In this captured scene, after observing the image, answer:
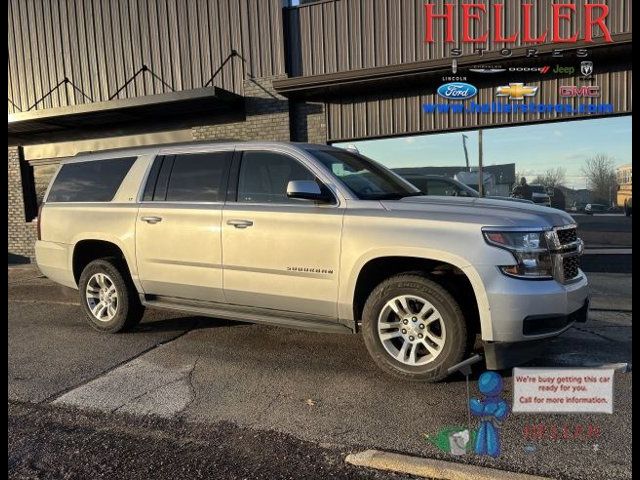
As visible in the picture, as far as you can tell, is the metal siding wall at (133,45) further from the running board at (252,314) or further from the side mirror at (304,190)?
the side mirror at (304,190)

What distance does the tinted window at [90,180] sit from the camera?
5.54 meters

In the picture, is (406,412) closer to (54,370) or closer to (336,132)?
(54,370)

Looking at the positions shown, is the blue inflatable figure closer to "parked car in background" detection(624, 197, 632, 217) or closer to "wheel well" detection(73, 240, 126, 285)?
"wheel well" detection(73, 240, 126, 285)

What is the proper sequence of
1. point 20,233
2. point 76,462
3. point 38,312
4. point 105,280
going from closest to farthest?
1. point 76,462
2. point 105,280
3. point 38,312
4. point 20,233

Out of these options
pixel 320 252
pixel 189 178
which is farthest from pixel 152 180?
pixel 320 252

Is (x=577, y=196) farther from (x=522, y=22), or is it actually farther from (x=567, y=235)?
(x=567, y=235)

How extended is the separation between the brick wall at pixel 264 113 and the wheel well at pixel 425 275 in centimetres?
642

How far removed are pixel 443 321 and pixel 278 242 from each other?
1484 mm

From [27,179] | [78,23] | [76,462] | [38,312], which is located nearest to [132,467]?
[76,462]

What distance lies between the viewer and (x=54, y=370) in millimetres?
4441

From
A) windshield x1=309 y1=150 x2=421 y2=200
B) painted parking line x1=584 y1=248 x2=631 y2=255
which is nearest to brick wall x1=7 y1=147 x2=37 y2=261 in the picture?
windshield x1=309 y1=150 x2=421 y2=200

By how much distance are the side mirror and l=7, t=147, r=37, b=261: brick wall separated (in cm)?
1092
